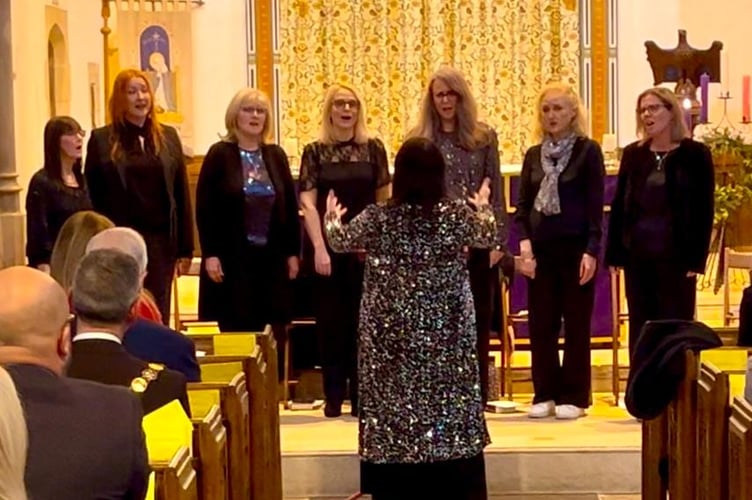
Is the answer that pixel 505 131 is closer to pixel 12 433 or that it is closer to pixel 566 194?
pixel 566 194

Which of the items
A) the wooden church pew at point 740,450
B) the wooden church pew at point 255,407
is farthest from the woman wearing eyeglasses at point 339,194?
the wooden church pew at point 740,450

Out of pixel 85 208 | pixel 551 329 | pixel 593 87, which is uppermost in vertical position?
pixel 593 87

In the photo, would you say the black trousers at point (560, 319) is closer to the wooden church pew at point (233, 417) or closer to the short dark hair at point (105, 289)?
the wooden church pew at point (233, 417)

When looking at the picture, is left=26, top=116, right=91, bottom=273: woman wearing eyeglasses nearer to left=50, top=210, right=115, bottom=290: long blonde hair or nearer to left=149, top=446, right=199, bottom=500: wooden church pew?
left=50, top=210, right=115, bottom=290: long blonde hair

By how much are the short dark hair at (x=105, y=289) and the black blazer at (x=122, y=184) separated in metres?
2.53

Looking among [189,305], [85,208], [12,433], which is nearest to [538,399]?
[85,208]

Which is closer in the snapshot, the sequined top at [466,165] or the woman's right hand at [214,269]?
the sequined top at [466,165]

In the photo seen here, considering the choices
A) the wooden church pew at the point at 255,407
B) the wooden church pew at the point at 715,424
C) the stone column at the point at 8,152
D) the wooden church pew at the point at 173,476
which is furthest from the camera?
the stone column at the point at 8,152

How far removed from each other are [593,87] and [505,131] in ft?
2.38

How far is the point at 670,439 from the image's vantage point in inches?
171

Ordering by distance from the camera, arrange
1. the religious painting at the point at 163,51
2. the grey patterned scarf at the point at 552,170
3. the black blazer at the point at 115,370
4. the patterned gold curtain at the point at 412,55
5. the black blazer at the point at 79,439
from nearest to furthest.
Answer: the black blazer at the point at 79,439 → the black blazer at the point at 115,370 → the grey patterned scarf at the point at 552,170 → the religious painting at the point at 163,51 → the patterned gold curtain at the point at 412,55

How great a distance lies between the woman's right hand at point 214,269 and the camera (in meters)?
5.76

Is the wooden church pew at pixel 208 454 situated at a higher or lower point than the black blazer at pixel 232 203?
lower

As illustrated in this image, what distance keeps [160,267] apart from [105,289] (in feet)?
8.67
